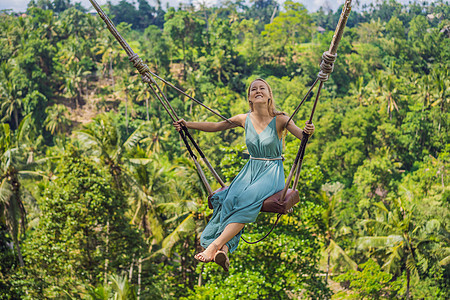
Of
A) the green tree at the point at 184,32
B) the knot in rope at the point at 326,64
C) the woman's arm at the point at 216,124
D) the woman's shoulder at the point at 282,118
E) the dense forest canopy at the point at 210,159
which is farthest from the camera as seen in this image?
the green tree at the point at 184,32

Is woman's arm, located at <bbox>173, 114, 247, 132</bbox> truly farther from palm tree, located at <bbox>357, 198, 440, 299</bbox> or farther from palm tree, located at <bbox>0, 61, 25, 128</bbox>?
palm tree, located at <bbox>0, 61, 25, 128</bbox>

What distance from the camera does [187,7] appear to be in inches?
2586

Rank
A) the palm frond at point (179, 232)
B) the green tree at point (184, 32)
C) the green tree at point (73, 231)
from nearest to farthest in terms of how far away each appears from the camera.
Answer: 1. the green tree at point (73, 231)
2. the palm frond at point (179, 232)
3. the green tree at point (184, 32)

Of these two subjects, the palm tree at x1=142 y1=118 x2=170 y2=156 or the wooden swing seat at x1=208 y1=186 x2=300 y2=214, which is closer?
the wooden swing seat at x1=208 y1=186 x2=300 y2=214

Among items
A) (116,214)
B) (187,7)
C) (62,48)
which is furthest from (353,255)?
(187,7)

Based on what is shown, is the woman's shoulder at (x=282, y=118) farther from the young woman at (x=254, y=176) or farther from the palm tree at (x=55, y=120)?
the palm tree at (x=55, y=120)

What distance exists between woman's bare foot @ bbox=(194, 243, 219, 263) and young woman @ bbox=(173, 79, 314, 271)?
0.42ft

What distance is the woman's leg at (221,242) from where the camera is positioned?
4.52 metres

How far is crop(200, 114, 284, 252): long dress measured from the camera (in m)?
4.83

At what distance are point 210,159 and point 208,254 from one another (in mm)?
29271

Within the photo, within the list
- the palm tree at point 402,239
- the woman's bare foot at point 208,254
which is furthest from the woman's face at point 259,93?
the palm tree at point 402,239

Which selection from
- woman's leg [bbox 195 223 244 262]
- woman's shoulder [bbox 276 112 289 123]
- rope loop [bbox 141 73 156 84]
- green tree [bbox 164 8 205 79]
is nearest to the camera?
woman's leg [bbox 195 223 244 262]

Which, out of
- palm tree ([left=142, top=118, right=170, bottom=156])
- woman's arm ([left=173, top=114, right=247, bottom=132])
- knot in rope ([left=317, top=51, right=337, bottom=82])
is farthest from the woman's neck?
palm tree ([left=142, top=118, right=170, bottom=156])

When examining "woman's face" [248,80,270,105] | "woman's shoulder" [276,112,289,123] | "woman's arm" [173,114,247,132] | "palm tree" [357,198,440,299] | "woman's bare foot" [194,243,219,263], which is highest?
"woman's face" [248,80,270,105]
